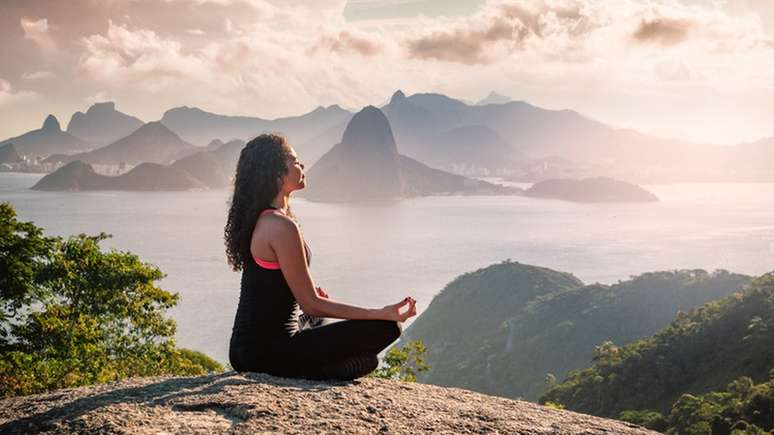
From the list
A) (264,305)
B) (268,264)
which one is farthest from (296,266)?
(264,305)

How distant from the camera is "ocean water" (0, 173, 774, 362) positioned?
83625 millimetres

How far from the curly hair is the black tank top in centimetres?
16

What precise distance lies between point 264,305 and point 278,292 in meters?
0.13

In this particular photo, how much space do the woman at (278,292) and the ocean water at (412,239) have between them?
53961mm

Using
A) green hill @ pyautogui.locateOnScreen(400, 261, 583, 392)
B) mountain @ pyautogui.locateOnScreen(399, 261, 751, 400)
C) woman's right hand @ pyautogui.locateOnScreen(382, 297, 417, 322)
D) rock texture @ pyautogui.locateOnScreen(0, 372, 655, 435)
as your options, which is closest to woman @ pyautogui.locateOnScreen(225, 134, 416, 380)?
woman's right hand @ pyautogui.locateOnScreen(382, 297, 417, 322)

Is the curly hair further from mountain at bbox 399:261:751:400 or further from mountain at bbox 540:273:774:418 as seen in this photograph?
mountain at bbox 399:261:751:400

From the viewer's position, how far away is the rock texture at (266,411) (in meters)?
3.82

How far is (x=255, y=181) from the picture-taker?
4180 mm

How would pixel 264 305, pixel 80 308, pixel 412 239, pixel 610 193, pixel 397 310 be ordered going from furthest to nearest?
pixel 610 193, pixel 412 239, pixel 80 308, pixel 397 310, pixel 264 305

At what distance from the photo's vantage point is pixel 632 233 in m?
129

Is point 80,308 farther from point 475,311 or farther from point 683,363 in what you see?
point 475,311

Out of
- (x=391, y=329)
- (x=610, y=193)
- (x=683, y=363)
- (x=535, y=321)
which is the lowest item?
(x=535, y=321)

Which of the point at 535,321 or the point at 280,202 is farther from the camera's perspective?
the point at 535,321

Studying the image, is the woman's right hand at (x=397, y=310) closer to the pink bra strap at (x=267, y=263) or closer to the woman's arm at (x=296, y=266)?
the woman's arm at (x=296, y=266)
